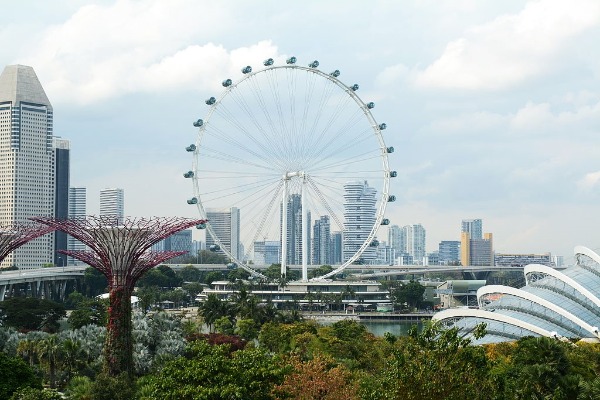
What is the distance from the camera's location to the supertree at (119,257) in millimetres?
49781

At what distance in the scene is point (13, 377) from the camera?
1764 inches

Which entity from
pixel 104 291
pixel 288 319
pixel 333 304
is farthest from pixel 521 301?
pixel 104 291

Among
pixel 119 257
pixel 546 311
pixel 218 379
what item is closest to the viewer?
pixel 218 379

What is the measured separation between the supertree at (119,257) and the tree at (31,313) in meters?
44.3

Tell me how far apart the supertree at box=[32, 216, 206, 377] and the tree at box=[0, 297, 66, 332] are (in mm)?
44296

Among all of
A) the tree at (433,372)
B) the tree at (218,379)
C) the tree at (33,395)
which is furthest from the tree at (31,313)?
the tree at (433,372)

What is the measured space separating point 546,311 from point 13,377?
122 ft

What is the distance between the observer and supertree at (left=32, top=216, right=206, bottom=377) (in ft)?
163

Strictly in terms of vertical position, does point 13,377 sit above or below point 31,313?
above

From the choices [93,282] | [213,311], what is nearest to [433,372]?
[213,311]

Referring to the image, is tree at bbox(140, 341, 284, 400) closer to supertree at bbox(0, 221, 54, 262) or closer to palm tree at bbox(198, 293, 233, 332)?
supertree at bbox(0, 221, 54, 262)

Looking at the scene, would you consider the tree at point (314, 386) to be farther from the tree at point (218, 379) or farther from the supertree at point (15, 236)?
the supertree at point (15, 236)

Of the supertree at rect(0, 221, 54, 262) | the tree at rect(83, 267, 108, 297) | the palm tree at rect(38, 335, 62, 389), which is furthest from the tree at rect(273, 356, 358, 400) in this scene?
the tree at rect(83, 267, 108, 297)

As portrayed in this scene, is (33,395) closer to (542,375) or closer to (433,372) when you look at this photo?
(433,372)
